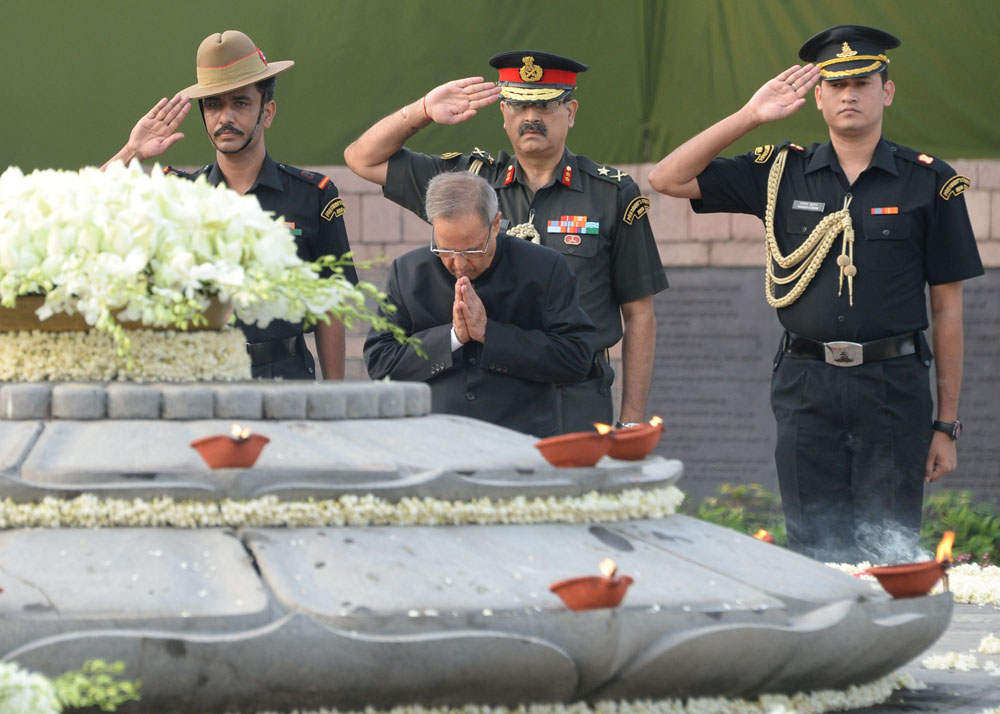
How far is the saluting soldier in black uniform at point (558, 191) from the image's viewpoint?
523 cm

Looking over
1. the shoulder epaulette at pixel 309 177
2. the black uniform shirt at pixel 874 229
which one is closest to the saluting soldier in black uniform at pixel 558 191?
the shoulder epaulette at pixel 309 177

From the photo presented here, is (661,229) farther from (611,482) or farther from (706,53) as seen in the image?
(611,482)

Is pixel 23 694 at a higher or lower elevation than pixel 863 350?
lower

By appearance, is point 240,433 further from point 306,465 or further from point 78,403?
point 78,403

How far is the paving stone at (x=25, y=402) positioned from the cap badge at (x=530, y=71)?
2516 millimetres

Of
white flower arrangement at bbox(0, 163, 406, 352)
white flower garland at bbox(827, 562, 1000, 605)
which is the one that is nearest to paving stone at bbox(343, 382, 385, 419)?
white flower arrangement at bbox(0, 163, 406, 352)

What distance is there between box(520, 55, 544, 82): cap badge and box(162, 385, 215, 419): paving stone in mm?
2390

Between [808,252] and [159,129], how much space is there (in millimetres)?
2303

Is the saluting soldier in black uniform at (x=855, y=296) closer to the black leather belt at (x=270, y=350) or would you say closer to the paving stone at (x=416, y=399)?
the black leather belt at (x=270, y=350)

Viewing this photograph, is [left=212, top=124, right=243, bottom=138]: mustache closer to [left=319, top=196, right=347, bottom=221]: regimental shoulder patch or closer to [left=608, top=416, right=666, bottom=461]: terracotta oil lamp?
[left=319, top=196, right=347, bottom=221]: regimental shoulder patch

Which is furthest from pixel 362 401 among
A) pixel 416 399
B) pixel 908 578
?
pixel 908 578

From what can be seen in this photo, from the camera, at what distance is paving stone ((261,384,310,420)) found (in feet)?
10.8

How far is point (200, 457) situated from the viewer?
9.93 ft

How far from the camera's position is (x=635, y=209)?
5.34m
